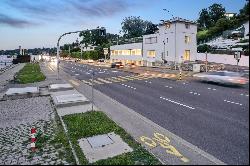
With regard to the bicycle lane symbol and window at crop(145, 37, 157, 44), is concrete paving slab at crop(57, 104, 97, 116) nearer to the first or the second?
the bicycle lane symbol

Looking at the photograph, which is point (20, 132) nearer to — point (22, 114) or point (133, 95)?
point (22, 114)

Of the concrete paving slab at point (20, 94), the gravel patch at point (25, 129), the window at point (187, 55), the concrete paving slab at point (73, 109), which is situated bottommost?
the gravel patch at point (25, 129)

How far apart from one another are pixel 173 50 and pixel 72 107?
44.0 m

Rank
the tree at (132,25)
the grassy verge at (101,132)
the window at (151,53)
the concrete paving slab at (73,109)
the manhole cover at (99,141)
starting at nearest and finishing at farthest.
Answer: the grassy verge at (101,132) < the manhole cover at (99,141) < the concrete paving slab at (73,109) < the window at (151,53) < the tree at (132,25)

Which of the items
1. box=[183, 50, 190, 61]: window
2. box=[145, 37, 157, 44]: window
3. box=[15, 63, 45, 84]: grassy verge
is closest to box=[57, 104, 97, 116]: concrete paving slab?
box=[15, 63, 45, 84]: grassy verge

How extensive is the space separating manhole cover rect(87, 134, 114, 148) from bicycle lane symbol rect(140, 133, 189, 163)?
156 cm

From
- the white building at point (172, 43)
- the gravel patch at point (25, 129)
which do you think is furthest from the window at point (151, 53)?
the gravel patch at point (25, 129)

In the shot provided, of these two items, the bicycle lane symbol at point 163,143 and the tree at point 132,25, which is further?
the tree at point 132,25

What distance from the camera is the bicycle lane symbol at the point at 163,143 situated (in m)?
10.4

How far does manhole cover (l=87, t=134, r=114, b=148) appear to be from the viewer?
11840 millimetres

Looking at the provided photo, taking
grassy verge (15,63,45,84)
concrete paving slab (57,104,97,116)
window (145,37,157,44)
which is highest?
window (145,37,157,44)

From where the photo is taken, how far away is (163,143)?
11.9 metres

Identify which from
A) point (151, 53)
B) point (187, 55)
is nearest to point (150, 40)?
point (151, 53)

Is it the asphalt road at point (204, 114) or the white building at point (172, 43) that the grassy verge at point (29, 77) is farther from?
the white building at point (172, 43)
